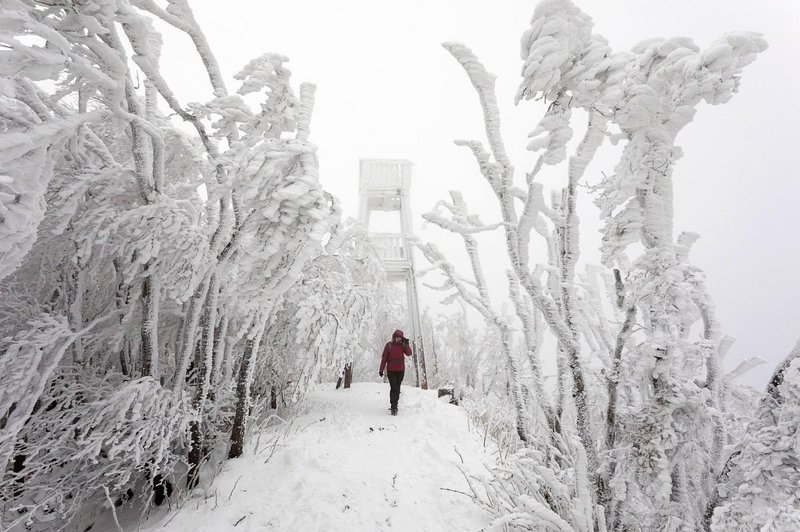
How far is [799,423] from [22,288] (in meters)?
6.07

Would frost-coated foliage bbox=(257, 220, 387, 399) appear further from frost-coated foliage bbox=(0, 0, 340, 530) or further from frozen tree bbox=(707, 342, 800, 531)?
frozen tree bbox=(707, 342, 800, 531)

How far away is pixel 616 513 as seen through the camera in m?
2.00

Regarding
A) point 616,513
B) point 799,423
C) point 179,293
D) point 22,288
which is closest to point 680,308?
point 799,423

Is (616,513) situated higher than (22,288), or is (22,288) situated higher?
(22,288)

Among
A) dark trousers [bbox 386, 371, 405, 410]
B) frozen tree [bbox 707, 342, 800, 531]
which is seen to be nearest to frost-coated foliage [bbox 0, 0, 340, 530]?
frozen tree [bbox 707, 342, 800, 531]

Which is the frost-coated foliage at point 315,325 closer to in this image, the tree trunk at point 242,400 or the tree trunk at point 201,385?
the tree trunk at point 242,400

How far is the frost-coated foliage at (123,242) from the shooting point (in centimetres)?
233

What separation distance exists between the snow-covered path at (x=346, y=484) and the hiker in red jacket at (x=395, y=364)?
675 mm

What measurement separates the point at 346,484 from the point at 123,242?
125 inches

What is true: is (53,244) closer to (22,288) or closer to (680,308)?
(22,288)

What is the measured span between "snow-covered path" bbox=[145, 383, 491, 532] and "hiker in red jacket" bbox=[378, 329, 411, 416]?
0.68 meters

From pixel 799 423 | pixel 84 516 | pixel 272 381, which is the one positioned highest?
pixel 799 423

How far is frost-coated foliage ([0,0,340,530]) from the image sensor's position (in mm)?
2332

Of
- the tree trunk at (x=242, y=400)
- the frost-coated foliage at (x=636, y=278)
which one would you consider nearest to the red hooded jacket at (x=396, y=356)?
the tree trunk at (x=242, y=400)
